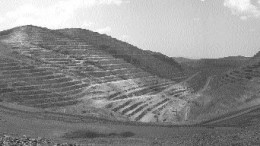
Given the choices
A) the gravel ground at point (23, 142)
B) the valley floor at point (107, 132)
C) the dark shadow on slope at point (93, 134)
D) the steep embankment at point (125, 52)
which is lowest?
the dark shadow on slope at point (93, 134)

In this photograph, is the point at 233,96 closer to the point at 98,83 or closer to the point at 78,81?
the point at 98,83

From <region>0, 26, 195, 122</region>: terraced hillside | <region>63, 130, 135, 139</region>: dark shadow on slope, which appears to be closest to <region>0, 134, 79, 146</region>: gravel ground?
<region>63, 130, 135, 139</region>: dark shadow on slope

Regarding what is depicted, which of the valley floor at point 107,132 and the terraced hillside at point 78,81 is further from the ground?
the terraced hillside at point 78,81

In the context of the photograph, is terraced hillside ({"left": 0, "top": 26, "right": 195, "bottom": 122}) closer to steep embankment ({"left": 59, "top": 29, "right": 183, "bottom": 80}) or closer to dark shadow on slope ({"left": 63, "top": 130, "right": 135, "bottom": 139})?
steep embankment ({"left": 59, "top": 29, "right": 183, "bottom": 80})

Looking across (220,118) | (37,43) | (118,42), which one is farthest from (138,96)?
(118,42)

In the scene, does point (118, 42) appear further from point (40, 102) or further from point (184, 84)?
point (40, 102)

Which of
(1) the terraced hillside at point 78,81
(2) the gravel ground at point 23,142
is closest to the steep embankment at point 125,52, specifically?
(1) the terraced hillside at point 78,81

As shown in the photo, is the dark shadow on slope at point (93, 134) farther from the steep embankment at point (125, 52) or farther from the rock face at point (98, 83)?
the steep embankment at point (125, 52)
